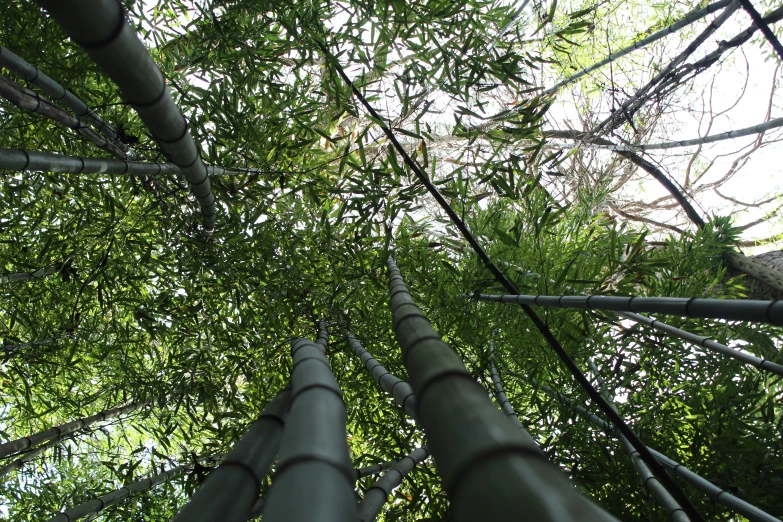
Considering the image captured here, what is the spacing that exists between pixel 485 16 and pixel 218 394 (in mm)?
2760

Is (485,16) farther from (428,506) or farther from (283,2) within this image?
(428,506)

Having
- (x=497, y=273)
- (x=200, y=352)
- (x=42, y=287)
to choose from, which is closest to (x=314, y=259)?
(x=200, y=352)

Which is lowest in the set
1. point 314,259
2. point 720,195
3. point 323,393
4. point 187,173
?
point 323,393

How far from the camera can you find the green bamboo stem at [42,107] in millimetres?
1356

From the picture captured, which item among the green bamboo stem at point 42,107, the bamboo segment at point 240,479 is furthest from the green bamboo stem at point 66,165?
the bamboo segment at point 240,479

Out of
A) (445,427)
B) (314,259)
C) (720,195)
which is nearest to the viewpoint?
(445,427)

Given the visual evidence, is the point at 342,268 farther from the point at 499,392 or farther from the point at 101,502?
the point at 101,502

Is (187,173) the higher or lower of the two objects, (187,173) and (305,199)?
the lower

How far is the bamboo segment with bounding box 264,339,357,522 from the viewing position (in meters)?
0.59

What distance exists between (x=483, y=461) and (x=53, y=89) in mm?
1857

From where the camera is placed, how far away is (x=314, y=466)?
665mm

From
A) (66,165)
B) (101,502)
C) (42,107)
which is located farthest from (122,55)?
(101,502)

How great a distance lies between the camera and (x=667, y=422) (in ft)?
8.82

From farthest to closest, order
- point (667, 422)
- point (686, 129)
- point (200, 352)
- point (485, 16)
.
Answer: point (686, 129) < point (200, 352) < point (667, 422) < point (485, 16)
